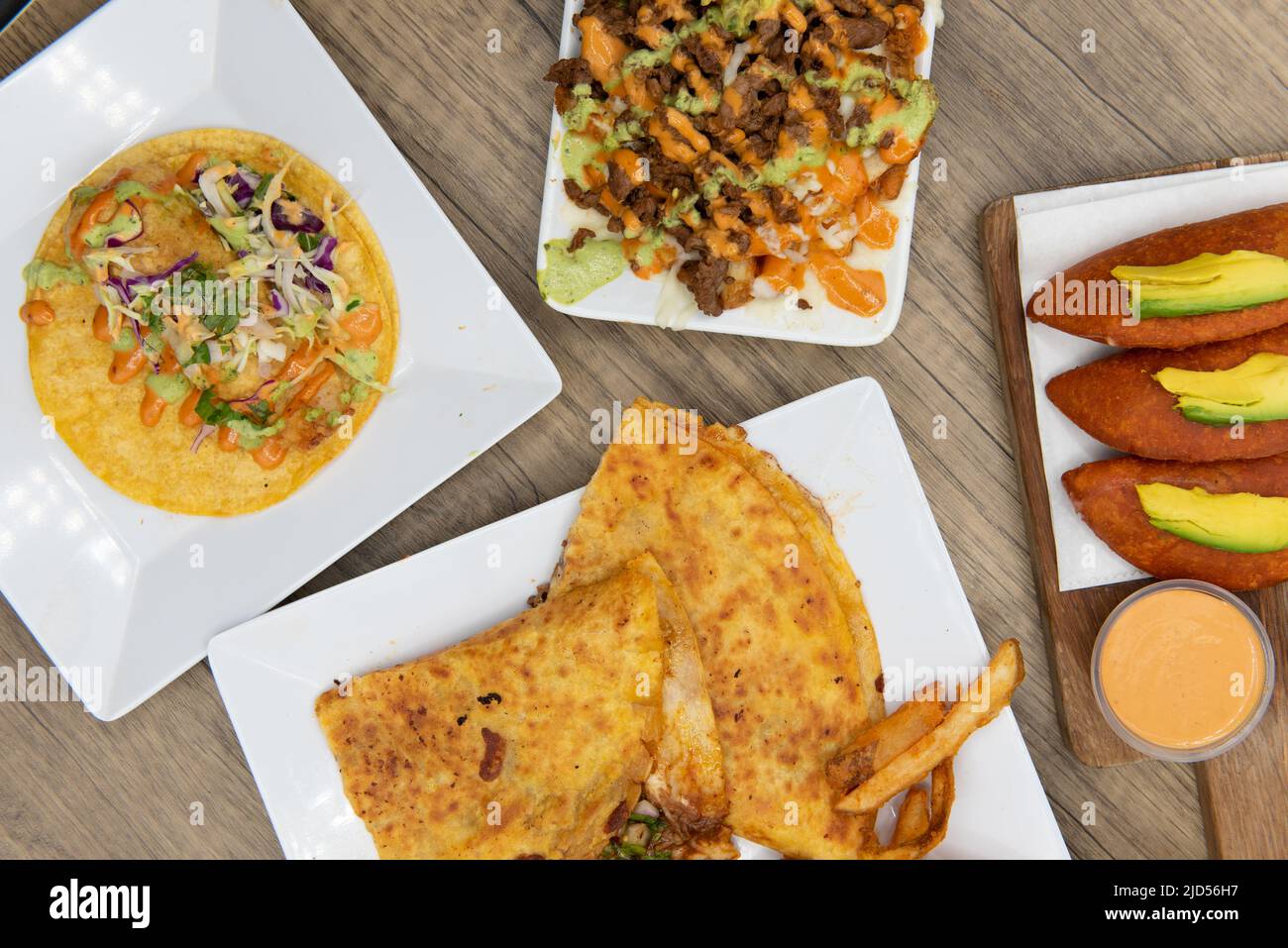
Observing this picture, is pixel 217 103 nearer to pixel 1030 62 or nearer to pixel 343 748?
pixel 343 748

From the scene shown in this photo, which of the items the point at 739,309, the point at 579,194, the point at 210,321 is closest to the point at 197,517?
the point at 210,321

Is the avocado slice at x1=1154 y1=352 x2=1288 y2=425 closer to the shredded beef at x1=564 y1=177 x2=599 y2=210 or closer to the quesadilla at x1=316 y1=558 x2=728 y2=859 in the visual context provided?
the quesadilla at x1=316 y1=558 x2=728 y2=859

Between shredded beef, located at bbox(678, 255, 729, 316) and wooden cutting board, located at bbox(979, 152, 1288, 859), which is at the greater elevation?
shredded beef, located at bbox(678, 255, 729, 316)

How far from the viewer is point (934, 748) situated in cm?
250

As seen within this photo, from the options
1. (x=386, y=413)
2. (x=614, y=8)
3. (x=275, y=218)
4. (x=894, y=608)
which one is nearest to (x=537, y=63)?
(x=614, y=8)

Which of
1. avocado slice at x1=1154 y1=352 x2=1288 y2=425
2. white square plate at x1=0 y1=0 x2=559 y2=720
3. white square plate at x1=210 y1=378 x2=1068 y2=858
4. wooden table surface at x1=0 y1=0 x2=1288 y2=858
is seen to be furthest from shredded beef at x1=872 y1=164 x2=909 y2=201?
white square plate at x1=0 y1=0 x2=559 y2=720

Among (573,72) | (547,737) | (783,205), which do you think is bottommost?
(547,737)

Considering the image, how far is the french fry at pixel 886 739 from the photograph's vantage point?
101 inches

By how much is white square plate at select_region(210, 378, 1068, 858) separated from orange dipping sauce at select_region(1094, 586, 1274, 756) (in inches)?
13.5

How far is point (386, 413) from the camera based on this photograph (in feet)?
9.00

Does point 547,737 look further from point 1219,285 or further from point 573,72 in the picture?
point 1219,285

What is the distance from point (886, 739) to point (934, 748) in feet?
0.47

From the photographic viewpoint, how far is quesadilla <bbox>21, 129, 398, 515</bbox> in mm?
2623

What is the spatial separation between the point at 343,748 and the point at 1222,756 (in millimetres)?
2567
